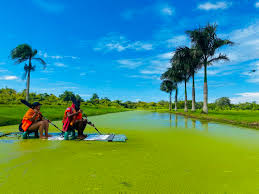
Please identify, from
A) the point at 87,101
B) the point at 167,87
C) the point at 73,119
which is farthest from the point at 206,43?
the point at 87,101

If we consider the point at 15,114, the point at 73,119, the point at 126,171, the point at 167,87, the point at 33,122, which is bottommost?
the point at 126,171

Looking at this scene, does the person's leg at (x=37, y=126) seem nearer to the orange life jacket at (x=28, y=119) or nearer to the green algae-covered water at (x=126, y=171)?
the orange life jacket at (x=28, y=119)

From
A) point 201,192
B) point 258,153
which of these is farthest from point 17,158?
point 258,153

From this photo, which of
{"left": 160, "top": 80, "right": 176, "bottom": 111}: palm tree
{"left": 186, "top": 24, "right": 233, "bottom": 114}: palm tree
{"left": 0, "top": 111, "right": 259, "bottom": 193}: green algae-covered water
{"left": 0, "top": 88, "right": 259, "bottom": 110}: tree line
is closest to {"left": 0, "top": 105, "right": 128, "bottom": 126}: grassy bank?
{"left": 0, "top": 88, "right": 259, "bottom": 110}: tree line

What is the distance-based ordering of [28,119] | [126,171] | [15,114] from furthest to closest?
[15,114], [28,119], [126,171]

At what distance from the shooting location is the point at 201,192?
2270 mm

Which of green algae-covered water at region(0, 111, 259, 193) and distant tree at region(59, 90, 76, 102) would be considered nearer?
green algae-covered water at region(0, 111, 259, 193)

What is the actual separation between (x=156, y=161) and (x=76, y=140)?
3.18 m

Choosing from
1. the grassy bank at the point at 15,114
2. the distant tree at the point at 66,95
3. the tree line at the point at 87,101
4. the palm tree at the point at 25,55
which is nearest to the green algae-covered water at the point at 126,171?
the grassy bank at the point at 15,114

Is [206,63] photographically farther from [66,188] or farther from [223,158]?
[66,188]

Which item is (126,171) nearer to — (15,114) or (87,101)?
(15,114)

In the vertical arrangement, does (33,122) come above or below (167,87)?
below

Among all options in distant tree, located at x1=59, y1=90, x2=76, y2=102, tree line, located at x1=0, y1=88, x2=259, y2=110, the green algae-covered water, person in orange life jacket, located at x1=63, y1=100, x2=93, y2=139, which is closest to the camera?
the green algae-covered water

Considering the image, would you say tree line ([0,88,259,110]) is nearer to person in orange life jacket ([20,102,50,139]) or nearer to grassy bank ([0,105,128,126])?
grassy bank ([0,105,128,126])
